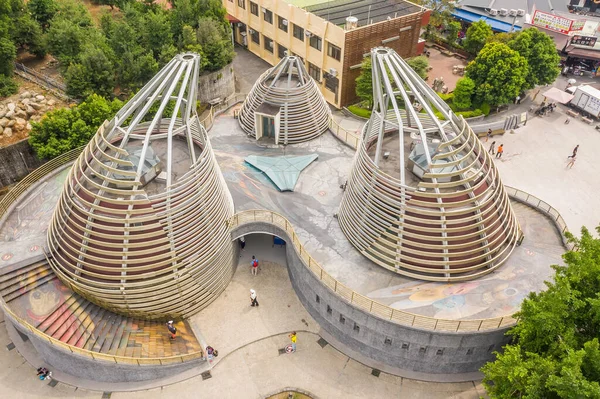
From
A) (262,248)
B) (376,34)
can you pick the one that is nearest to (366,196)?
(262,248)

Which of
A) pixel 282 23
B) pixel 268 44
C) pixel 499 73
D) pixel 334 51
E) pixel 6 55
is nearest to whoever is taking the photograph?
pixel 6 55

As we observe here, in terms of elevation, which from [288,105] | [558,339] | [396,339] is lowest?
[396,339]

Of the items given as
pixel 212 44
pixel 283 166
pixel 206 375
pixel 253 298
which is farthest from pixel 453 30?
pixel 206 375

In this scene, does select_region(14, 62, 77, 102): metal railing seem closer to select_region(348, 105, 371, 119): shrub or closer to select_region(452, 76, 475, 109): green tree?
select_region(348, 105, 371, 119): shrub

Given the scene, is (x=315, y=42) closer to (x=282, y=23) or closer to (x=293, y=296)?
(x=282, y=23)

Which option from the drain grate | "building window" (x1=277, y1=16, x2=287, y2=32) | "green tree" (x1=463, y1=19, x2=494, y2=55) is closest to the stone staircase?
the drain grate
